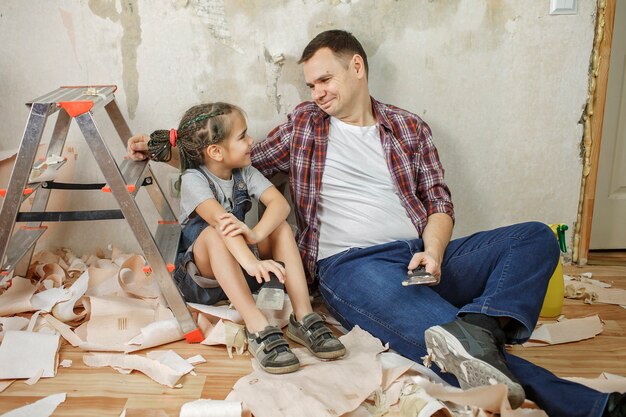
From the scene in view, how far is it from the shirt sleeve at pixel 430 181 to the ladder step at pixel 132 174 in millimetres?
921

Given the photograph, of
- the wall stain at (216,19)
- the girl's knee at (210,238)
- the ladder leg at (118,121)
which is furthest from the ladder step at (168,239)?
the wall stain at (216,19)

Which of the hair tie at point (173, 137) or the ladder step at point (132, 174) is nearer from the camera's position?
the ladder step at point (132, 174)

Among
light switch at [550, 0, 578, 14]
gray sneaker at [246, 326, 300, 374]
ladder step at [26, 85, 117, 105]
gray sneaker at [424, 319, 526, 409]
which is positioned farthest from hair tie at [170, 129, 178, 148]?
light switch at [550, 0, 578, 14]

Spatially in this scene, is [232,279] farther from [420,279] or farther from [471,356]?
[471,356]

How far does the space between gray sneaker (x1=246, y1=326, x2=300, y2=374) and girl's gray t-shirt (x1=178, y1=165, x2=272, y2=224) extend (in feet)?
1.44

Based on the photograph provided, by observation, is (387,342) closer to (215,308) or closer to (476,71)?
(215,308)

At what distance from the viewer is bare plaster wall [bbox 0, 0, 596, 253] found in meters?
2.06

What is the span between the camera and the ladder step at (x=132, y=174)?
1.59 meters

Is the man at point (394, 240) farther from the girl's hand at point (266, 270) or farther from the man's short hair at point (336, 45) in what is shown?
the girl's hand at point (266, 270)

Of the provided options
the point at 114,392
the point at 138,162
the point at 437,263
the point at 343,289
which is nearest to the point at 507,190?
the point at 437,263

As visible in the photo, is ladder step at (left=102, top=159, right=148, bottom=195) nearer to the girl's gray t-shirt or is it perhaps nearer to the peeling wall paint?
the girl's gray t-shirt

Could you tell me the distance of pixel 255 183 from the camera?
1867mm

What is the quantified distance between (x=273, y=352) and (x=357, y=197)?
0.60 meters

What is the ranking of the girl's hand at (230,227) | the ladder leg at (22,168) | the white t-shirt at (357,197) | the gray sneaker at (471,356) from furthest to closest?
the white t-shirt at (357,197) → the girl's hand at (230,227) → the ladder leg at (22,168) → the gray sneaker at (471,356)
